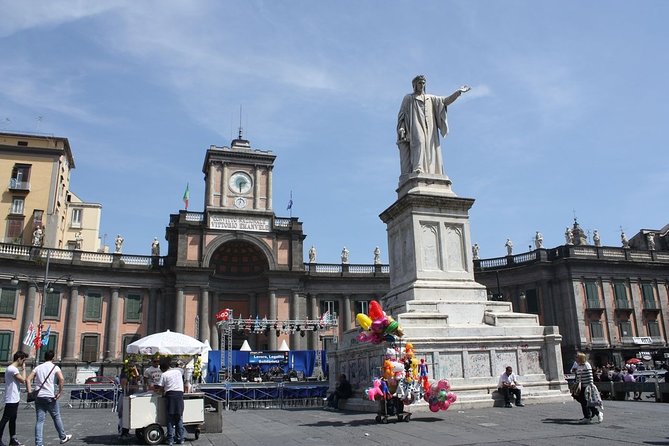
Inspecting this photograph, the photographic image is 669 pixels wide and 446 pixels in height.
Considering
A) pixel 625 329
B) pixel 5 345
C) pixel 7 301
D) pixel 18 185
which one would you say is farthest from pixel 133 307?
pixel 625 329

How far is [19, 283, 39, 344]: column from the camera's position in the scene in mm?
38656

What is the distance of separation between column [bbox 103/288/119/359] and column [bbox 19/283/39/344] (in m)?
4.78

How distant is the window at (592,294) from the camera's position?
43.7 m

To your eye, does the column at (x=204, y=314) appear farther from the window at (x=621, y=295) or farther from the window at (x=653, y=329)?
the window at (x=653, y=329)

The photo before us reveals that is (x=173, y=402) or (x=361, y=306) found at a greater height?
(x=361, y=306)

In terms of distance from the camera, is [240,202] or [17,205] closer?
[240,202]

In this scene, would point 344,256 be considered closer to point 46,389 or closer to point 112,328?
point 112,328

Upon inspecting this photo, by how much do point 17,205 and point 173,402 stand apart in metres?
44.1

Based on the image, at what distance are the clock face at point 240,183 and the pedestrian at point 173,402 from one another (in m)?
35.6

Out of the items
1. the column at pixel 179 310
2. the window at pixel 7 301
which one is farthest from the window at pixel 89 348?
the column at pixel 179 310

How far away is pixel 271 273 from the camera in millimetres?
43656

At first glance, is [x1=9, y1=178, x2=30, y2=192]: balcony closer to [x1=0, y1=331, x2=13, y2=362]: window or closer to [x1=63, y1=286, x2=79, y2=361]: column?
[x1=63, y1=286, x2=79, y2=361]: column

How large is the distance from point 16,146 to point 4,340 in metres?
18.3

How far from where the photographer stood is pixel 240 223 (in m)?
44.2
